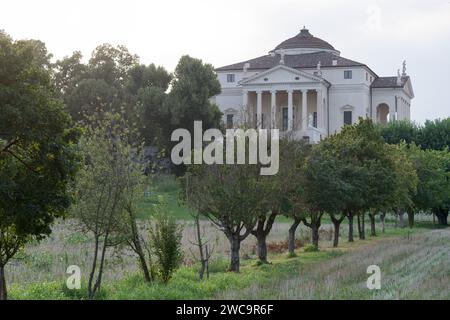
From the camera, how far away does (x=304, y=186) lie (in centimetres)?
3584

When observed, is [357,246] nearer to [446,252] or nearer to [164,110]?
[446,252]

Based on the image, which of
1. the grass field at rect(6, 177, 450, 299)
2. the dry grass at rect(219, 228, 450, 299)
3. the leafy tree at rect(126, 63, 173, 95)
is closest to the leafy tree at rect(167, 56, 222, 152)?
the leafy tree at rect(126, 63, 173, 95)

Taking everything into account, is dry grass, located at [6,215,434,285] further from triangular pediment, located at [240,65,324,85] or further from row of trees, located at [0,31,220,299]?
triangular pediment, located at [240,65,324,85]

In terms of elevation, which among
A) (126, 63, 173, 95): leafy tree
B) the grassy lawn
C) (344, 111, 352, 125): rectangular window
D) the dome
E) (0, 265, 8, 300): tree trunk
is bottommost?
the grassy lawn

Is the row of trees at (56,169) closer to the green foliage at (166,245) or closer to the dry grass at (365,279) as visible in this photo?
the green foliage at (166,245)

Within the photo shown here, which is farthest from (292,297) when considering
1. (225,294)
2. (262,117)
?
(262,117)

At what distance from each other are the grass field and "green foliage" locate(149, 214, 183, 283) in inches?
19.5

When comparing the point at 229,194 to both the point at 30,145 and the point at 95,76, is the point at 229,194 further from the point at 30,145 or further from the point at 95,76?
the point at 95,76

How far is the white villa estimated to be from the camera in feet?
337

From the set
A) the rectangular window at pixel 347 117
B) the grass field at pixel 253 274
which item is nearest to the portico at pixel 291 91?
the rectangular window at pixel 347 117

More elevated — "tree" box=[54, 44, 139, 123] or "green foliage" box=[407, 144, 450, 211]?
"tree" box=[54, 44, 139, 123]

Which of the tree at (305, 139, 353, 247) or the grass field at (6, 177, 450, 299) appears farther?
the tree at (305, 139, 353, 247)

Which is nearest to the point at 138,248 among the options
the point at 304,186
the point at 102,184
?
the point at 102,184

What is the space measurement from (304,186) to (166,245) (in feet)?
45.6
